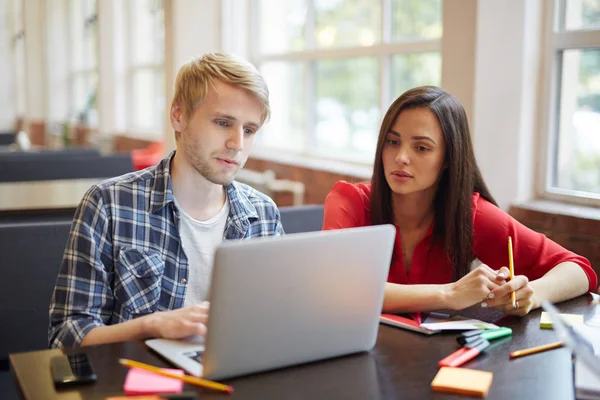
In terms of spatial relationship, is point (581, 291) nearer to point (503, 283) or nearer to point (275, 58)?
point (503, 283)

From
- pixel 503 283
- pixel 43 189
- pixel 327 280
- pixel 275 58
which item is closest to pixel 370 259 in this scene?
pixel 327 280

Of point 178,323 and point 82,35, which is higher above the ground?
point 82,35

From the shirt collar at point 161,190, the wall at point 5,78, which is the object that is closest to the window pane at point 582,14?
the shirt collar at point 161,190

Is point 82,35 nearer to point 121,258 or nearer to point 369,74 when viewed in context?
point 369,74

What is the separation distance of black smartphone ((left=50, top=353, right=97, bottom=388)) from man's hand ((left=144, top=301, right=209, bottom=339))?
144 millimetres

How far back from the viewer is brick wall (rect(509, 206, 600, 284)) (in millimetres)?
2418

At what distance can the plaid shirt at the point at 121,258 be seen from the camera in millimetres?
1567

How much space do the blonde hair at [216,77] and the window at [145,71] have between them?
5077mm

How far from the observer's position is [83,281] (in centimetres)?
157

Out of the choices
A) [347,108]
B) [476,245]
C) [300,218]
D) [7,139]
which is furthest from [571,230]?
[7,139]

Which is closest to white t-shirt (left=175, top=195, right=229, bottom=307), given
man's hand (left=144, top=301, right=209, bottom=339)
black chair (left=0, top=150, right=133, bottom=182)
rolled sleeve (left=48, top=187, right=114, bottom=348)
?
rolled sleeve (left=48, top=187, right=114, bottom=348)

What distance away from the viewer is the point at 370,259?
1.29 metres

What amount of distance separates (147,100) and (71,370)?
6233mm

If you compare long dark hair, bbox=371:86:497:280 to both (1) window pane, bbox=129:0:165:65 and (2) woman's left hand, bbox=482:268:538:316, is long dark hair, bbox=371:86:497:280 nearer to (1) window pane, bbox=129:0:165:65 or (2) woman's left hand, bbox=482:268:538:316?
(2) woman's left hand, bbox=482:268:538:316
